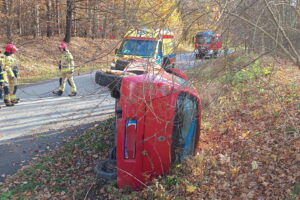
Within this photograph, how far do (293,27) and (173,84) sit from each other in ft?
6.04

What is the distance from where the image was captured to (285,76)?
9.83m

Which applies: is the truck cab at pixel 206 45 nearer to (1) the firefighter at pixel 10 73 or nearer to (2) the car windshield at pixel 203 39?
(2) the car windshield at pixel 203 39

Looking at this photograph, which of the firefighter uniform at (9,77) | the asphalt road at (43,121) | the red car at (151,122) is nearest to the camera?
the red car at (151,122)

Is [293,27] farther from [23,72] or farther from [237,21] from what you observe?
[23,72]

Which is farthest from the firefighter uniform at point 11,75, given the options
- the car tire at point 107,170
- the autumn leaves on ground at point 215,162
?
the car tire at point 107,170

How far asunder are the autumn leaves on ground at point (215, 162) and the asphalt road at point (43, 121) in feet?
1.24

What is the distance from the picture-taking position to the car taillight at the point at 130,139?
3561 millimetres

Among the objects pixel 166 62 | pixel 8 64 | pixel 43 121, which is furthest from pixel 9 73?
pixel 166 62

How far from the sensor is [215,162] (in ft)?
15.6

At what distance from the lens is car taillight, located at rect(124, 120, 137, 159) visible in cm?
356

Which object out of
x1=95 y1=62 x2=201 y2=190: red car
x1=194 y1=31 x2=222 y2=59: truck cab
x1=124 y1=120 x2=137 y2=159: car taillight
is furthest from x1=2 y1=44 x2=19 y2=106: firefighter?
x1=194 y1=31 x2=222 y2=59: truck cab

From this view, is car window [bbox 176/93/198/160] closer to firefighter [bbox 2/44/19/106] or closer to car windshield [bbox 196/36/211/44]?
car windshield [bbox 196/36/211/44]

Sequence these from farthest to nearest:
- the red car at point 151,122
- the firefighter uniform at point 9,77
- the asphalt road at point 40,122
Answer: the firefighter uniform at point 9,77, the asphalt road at point 40,122, the red car at point 151,122

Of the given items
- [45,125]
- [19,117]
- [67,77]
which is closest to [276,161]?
[45,125]
